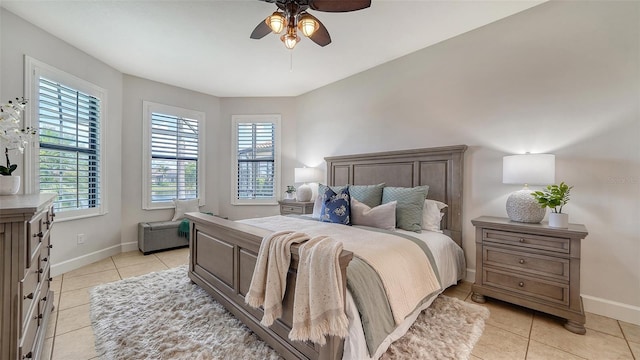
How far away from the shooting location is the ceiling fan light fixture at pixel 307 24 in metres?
1.93

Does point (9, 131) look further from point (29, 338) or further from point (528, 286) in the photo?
point (528, 286)

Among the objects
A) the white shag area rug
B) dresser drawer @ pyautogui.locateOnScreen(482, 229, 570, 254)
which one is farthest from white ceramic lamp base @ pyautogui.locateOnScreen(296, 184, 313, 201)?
dresser drawer @ pyautogui.locateOnScreen(482, 229, 570, 254)

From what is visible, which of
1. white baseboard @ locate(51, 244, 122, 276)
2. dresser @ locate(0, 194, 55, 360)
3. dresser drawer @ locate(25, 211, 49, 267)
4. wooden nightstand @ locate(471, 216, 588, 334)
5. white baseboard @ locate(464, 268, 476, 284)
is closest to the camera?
dresser @ locate(0, 194, 55, 360)

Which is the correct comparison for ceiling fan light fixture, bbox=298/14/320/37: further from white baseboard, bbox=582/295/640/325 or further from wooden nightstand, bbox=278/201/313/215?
white baseboard, bbox=582/295/640/325

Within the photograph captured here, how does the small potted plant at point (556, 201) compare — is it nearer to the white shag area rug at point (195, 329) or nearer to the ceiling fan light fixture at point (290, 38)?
the white shag area rug at point (195, 329)

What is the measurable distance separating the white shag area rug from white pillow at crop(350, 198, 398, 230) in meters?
0.83

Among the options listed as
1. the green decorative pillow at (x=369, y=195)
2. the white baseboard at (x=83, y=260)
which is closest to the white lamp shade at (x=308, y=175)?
the green decorative pillow at (x=369, y=195)

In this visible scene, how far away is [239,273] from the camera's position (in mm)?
2000

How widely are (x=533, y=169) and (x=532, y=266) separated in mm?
836

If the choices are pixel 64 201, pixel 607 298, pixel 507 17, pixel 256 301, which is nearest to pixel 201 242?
pixel 256 301

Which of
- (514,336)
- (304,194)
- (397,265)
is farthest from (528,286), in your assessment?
(304,194)

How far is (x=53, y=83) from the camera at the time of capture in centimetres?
295

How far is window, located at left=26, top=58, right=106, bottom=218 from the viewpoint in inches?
111

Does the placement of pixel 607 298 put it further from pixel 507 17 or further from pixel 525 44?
pixel 507 17
